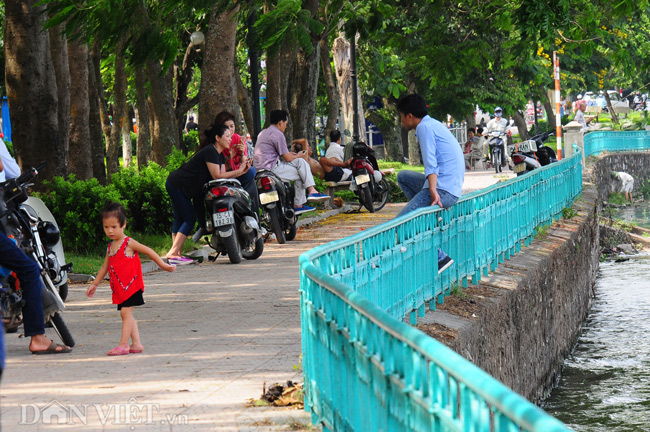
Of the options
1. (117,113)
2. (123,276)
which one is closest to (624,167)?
(117,113)

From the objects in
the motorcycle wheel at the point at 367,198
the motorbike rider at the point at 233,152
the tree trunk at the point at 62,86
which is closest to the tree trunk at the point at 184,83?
the motorcycle wheel at the point at 367,198

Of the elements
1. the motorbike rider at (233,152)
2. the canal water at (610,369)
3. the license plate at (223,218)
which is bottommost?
the canal water at (610,369)

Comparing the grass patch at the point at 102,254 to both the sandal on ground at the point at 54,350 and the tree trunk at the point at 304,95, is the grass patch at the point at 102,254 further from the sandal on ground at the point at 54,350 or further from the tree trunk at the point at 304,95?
the tree trunk at the point at 304,95

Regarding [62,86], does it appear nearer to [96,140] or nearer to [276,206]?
[276,206]

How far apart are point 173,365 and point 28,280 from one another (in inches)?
44.6

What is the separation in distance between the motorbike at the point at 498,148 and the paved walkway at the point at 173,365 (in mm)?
22339

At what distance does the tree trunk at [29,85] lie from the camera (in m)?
12.5

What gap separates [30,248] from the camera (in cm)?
744

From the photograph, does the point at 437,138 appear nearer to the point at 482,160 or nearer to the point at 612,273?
the point at 612,273

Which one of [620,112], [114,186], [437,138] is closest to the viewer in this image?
[437,138]

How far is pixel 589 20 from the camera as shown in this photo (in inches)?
613

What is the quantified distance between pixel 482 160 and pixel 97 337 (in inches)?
1208

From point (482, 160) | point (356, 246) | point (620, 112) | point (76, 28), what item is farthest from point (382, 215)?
point (620, 112)

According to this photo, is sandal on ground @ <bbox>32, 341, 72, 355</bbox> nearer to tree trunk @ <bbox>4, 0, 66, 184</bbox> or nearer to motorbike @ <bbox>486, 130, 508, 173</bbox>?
tree trunk @ <bbox>4, 0, 66, 184</bbox>
